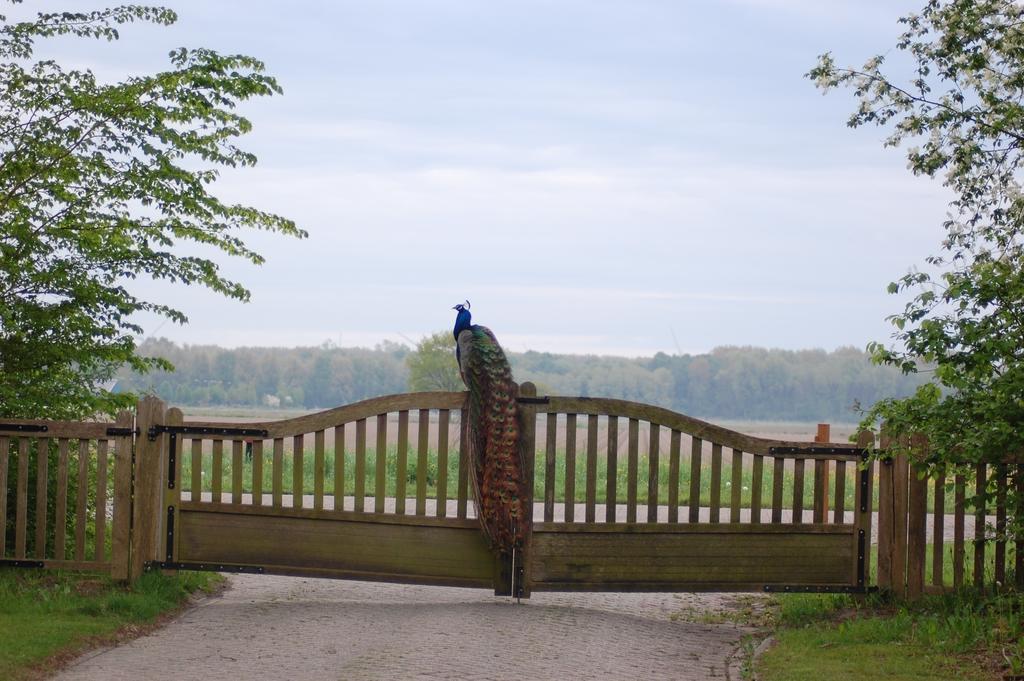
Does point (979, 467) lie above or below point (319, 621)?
above

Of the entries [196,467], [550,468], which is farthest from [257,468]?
[550,468]

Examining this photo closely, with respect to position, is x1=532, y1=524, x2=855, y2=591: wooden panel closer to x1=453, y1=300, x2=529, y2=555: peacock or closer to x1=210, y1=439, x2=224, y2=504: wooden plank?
x1=453, y1=300, x2=529, y2=555: peacock

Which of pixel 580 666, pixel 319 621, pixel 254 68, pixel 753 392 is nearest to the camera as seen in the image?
pixel 580 666

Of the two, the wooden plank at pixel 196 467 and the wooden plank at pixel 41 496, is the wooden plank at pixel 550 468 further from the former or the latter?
the wooden plank at pixel 41 496

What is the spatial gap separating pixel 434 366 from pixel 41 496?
4454 cm

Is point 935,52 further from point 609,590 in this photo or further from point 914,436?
point 609,590

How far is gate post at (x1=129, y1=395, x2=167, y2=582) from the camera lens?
Result: 33.8 ft

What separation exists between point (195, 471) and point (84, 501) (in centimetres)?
A: 106

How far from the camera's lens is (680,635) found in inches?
380

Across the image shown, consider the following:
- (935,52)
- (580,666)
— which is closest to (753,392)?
(935,52)

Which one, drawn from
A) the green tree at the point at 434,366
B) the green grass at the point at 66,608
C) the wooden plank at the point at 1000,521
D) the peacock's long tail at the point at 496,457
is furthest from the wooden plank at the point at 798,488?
the green tree at the point at 434,366

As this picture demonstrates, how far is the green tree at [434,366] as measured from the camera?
179 ft

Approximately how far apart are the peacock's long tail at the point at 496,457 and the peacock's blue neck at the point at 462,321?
1.67 ft

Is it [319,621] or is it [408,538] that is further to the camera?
[408,538]
